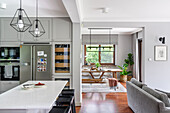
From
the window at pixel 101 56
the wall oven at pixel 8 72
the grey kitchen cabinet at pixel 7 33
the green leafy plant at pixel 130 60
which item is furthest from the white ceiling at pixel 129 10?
the window at pixel 101 56

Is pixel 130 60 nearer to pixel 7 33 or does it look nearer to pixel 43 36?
pixel 43 36

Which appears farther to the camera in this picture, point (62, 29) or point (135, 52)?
point (135, 52)

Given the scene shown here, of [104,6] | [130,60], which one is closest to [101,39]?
[130,60]

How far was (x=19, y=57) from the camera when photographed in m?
4.07

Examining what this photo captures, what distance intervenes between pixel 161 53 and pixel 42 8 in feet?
12.0

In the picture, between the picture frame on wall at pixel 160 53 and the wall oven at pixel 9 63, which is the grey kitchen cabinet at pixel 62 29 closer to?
the wall oven at pixel 9 63

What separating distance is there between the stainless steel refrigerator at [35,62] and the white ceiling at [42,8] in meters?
0.89

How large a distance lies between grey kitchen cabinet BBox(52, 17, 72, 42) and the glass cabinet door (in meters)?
0.22

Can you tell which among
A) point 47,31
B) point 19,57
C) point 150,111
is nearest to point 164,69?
point 150,111

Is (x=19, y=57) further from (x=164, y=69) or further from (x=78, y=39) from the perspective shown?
(x=164, y=69)

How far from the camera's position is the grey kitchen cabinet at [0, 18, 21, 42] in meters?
4.10

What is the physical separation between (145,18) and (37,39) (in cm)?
324

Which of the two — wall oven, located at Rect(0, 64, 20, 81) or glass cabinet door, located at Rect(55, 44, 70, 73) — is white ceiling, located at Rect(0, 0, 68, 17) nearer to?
glass cabinet door, located at Rect(55, 44, 70, 73)

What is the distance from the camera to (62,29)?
414 centimetres
